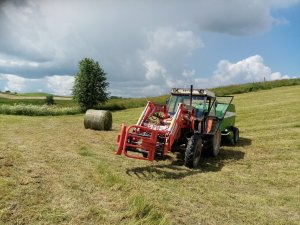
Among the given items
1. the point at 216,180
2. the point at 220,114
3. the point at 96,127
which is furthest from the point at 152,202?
the point at 96,127

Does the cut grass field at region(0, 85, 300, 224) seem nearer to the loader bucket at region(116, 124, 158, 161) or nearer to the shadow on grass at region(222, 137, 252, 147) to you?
the loader bucket at region(116, 124, 158, 161)

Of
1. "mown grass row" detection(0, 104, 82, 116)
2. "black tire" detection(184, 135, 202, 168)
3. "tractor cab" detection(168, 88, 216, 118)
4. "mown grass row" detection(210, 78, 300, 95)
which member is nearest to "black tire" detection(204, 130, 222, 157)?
"tractor cab" detection(168, 88, 216, 118)

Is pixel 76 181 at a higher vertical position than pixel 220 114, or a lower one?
lower

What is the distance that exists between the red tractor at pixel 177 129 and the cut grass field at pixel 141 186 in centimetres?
45

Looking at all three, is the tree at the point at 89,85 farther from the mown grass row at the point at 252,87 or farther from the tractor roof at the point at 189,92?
the tractor roof at the point at 189,92

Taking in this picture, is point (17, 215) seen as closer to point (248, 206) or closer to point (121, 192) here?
point (121, 192)

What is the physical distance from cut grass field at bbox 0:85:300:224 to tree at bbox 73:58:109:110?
27.1m

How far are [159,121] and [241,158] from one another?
2648mm

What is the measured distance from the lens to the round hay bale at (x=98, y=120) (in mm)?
18750


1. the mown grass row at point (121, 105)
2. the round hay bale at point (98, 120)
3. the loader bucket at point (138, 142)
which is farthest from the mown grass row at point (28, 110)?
the loader bucket at point (138, 142)

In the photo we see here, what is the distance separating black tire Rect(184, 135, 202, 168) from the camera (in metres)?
10.2

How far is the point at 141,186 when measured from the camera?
780 centimetres

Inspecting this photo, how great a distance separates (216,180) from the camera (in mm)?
9078

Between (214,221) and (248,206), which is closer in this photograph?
(214,221)
